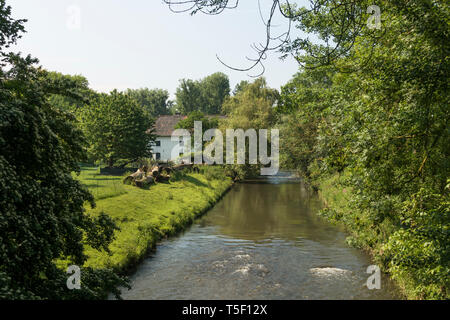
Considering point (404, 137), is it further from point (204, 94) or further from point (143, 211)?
point (204, 94)

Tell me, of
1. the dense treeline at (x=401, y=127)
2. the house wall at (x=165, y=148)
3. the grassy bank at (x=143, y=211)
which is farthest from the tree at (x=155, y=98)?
the dense treeline at (x=401, y=127)

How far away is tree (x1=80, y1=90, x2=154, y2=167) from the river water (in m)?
16.4

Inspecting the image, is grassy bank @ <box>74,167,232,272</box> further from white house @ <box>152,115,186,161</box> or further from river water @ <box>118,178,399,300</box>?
white house @ <box>152,115,186,161</box>

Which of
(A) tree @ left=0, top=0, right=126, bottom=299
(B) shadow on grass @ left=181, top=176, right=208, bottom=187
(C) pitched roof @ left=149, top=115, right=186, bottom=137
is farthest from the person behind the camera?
(C) pitched roof @ left=149, top=115, right=186, bottom=137

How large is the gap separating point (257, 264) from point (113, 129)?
26966 mm

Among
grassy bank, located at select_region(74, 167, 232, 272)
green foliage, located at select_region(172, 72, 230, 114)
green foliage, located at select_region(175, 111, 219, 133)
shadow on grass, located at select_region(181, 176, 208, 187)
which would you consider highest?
green foliage, located at select_region(172, 72, 230, 114)

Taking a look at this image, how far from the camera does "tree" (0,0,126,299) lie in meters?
5.93

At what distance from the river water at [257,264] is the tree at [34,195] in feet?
18.2

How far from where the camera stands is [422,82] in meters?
8.24

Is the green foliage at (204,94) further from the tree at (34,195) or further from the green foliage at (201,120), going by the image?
the tree at (34,195)

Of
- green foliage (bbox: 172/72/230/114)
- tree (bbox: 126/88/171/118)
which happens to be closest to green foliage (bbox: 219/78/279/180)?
green foliage (bbox: 172/72/230/114)

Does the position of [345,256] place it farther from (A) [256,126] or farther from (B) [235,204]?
(A) [256,126]

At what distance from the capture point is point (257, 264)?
16016mm
